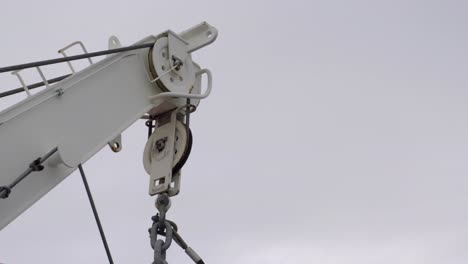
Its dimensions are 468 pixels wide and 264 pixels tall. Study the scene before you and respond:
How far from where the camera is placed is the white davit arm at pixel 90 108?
3984 mm

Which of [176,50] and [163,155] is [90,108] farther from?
[176,50]

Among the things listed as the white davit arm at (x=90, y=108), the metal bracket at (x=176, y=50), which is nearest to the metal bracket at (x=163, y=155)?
the white davit arm at (x=90, y=108)

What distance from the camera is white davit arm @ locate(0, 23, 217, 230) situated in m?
3.98

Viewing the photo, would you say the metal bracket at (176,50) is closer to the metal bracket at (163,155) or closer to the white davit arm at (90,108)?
the white davit arm at (90,108)

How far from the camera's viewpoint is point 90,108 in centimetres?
443

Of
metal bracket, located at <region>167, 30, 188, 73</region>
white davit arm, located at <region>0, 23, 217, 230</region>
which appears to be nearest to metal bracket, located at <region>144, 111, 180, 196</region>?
white davit arm, located at <region>0, 23, 217, 230</region>

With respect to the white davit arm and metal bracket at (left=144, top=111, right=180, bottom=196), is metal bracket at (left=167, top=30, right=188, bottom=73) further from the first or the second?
metal bracket at (left=144, top=111, right=180, bottom=196)

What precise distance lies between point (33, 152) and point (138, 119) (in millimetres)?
924

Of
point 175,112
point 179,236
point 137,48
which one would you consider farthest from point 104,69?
point 179,236

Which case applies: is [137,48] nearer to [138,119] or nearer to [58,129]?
[138,119]

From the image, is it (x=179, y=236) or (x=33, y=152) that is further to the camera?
(x=179, y=236)

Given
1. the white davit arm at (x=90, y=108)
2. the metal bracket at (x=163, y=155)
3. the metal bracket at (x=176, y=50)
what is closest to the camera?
the white davit arm at (x=90, y=108)

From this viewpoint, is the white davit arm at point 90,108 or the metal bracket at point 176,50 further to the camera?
the metal bracket at point 176,50

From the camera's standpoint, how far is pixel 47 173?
13.7 ft
